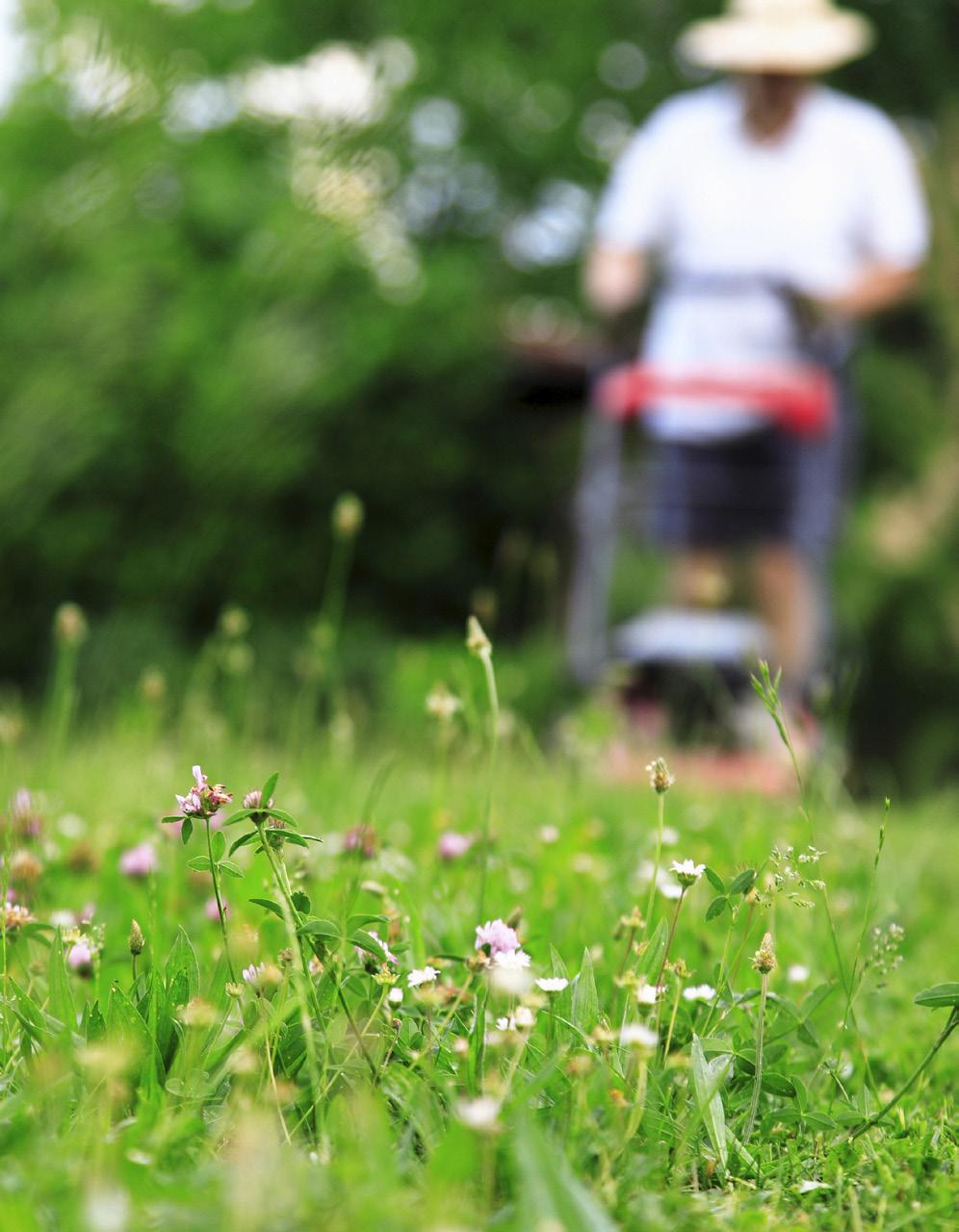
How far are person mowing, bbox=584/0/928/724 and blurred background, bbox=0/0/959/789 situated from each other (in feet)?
4.36

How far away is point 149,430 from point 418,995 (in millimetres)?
7674

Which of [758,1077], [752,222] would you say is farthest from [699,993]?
[752,222]

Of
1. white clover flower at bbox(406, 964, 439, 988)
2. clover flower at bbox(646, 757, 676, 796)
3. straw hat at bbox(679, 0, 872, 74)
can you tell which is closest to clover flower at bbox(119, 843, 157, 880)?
white clover flower at bbox(406, 964, 439, 988)

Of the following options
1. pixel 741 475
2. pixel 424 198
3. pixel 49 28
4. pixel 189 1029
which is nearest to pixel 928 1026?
pixel 189 1029

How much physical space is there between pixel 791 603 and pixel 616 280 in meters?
1.17

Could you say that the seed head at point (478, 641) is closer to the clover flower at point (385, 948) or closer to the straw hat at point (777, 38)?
the clover flower at point (385, 948)

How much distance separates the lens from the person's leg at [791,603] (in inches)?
188

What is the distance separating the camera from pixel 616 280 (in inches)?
183

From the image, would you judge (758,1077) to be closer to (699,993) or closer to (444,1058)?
(699,993)

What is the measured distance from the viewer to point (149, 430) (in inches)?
333

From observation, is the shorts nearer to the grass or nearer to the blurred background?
the blurred background

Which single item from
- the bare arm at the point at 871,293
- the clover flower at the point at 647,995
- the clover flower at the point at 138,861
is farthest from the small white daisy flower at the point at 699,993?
the bare arm at the point at 871,293

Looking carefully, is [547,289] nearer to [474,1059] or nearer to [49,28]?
[49,28]

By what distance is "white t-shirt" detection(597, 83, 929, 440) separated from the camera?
451 centimetres
